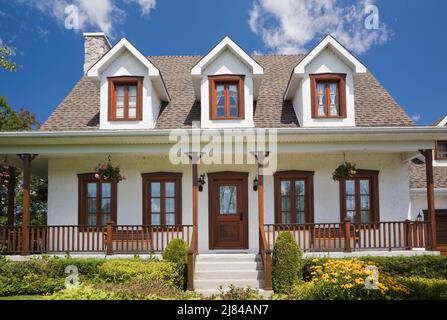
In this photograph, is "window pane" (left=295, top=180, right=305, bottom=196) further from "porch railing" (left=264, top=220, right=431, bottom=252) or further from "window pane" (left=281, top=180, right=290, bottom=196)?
"porch railing" (left=264, top=220, right=431, bottom=252)

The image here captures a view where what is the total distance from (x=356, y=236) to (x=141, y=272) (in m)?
→ 6.77

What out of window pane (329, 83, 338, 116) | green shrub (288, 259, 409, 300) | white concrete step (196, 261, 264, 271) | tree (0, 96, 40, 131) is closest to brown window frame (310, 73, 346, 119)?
window pane (329, 83, 338, 116)

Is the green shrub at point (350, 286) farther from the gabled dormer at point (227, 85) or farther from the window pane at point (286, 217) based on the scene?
the gabled dormer at point (227, 85)

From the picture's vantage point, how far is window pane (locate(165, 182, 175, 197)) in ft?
46.4

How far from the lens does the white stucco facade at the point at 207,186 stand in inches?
550

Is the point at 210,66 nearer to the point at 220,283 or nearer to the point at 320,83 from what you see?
the point at 320,83

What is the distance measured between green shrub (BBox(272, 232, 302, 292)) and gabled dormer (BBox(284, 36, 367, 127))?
4449 mm

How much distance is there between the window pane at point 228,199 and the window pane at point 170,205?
152 centimetres

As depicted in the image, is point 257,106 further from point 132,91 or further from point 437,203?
point 437,203

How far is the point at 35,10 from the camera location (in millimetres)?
16375

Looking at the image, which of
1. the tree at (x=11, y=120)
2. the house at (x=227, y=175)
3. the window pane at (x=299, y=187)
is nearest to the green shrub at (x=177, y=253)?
the house at (x=227, y=175)

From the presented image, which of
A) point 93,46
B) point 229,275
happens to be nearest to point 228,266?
point 229,275

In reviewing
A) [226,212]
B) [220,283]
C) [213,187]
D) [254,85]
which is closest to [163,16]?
[254,85]
